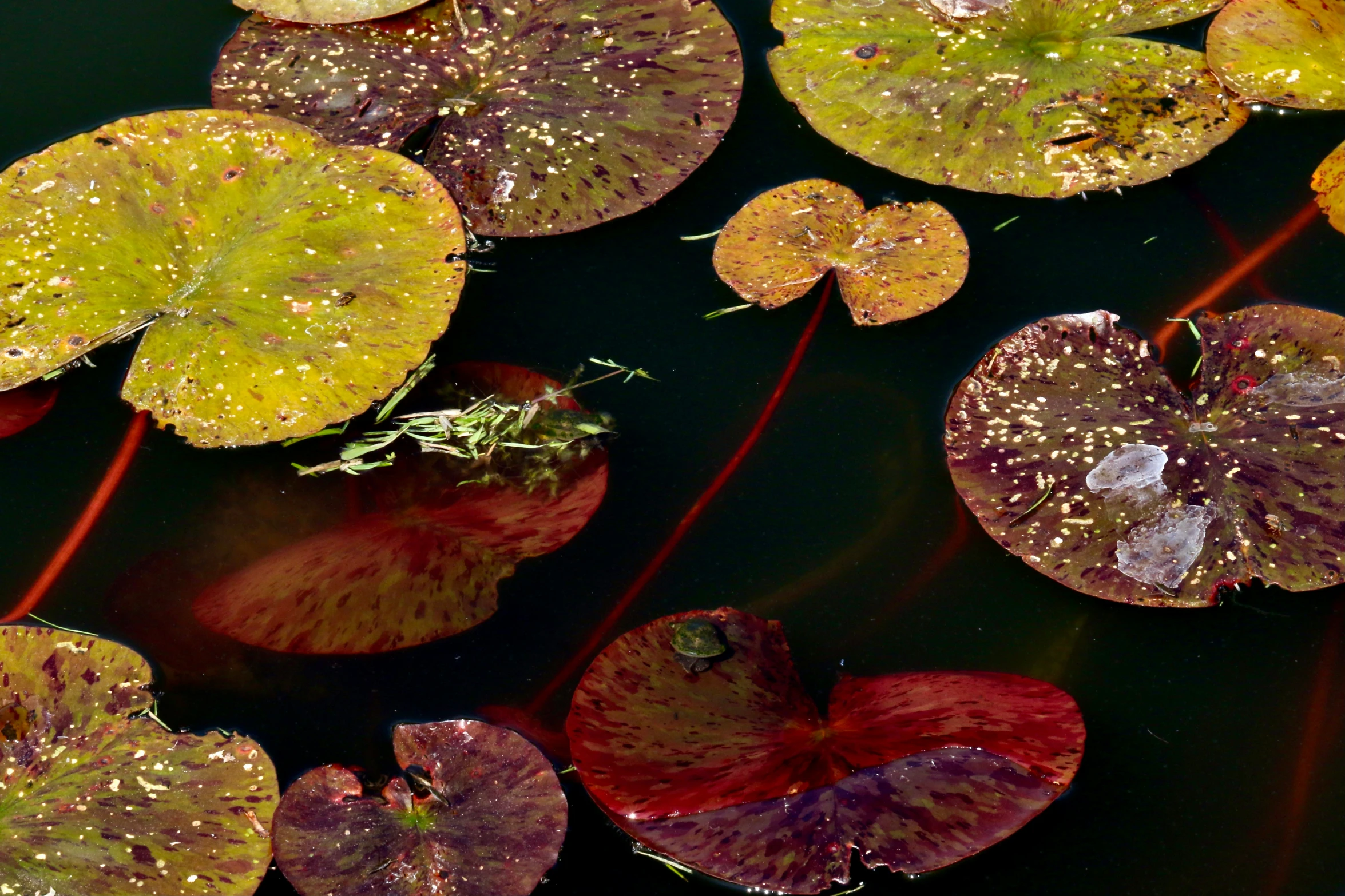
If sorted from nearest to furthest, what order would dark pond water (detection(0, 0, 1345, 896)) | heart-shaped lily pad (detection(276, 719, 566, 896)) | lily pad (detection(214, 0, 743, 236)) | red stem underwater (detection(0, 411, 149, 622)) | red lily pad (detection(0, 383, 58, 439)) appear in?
heart-shaped lily pad (detection(276, 719, 566, 896)) < dark pond water (detection(0, 0, 1345, 896)) < red stem underwater (detection(0, 411, 149, 622)) < red lily pad (detection(0, 383, 58, 439)) < lily pad (detection(214, 0, 743, 236))

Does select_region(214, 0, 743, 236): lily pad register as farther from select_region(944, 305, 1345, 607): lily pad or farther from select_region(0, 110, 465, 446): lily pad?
select_region(944, 305, 1345, 607): lily pad

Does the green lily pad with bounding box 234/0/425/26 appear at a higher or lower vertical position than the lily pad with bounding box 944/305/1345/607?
→ higher

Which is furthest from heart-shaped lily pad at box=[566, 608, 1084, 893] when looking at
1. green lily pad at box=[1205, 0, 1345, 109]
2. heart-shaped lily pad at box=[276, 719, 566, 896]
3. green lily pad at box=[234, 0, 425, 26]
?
green lily pad at box=[234, 0, 425, 26]

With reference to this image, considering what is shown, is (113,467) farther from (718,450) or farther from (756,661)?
(756,661)

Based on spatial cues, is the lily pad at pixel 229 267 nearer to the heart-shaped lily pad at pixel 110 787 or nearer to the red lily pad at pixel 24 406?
the red lily pad at pixel 24 406

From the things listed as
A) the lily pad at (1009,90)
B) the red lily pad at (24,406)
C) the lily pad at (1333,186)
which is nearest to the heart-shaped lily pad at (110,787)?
the red lily pad at (24,406)

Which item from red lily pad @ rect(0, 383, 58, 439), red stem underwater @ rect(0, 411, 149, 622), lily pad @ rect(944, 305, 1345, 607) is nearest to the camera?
lily pad @ rect(944, 305, 1345, 607)

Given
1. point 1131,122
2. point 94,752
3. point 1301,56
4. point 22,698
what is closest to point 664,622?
point 94,752
